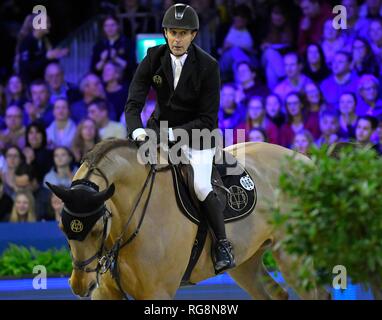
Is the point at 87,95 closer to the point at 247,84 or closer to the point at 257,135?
the point at 247,84

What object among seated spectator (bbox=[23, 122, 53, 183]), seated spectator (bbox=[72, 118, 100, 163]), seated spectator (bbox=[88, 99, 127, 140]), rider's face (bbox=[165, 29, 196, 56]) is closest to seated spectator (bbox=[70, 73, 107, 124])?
seated spectator (bbox=[88, 99, 127, 140])

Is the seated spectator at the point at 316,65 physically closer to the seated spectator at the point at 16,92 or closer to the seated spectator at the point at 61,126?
the seated spectator at the point at 61,126

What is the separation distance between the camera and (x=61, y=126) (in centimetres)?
1372

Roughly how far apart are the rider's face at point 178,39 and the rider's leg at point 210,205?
785mm

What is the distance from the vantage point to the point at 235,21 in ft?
48.6

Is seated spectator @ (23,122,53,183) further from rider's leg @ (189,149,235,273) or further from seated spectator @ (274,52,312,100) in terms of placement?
rider's leg @ (189,149,235,273)

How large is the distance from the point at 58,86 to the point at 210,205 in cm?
737

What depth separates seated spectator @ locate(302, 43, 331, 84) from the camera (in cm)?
1387

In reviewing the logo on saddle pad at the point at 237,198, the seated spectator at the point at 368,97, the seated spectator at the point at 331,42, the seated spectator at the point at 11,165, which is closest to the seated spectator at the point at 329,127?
the seated spectator at the point at 368,97

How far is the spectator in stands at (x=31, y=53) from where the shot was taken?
580 inches

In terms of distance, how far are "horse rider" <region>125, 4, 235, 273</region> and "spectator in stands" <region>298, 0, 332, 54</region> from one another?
269 inches

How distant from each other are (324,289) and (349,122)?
204 inches

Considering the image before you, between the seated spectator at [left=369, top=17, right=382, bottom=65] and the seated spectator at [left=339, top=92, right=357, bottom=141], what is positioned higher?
the seated spectator at [left=369, top=17, right=382, bottom=65]

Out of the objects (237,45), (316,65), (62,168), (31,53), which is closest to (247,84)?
(237,45)
